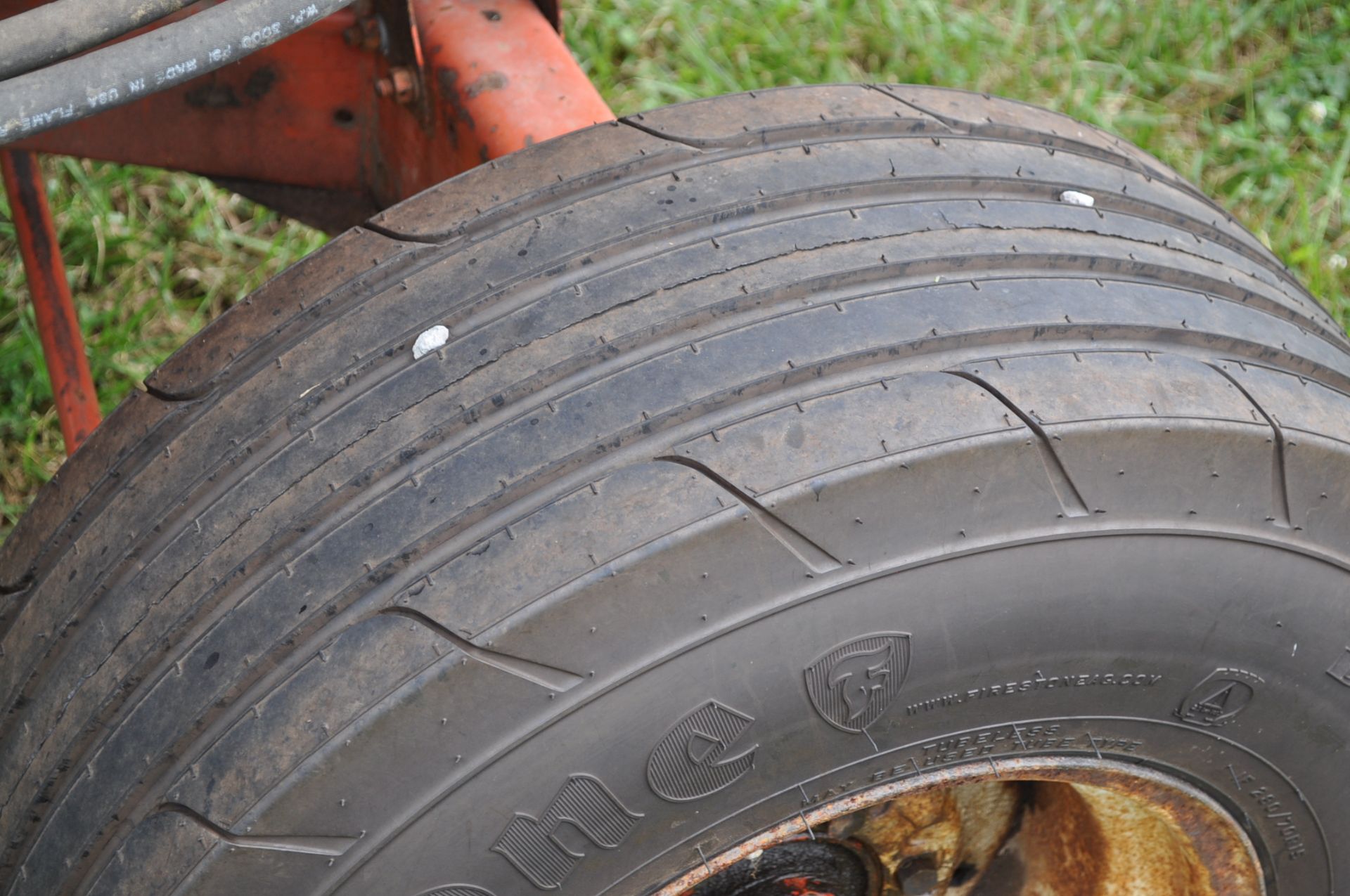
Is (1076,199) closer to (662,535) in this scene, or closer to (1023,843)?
(662,535)

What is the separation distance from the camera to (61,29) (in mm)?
983

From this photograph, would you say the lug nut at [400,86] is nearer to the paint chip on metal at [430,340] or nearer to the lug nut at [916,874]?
the paint chip on metal at [430,340]

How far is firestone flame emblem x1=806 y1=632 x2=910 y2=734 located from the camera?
1067 millimetres

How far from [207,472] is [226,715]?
0.22 m

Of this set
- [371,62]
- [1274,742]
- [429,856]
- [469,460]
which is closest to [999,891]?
[1274,742]

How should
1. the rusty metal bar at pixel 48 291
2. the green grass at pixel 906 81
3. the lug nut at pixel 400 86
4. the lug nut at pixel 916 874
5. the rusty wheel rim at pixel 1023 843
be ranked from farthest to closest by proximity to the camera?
1. the green grass at pixel 906 81
2. the rusty metal bar at pixel 48 291
3. the lug nut at pixel 400 86
4. the lug nut at pixel 916 874
5. the rusty wheel rim at pixel 1023 843

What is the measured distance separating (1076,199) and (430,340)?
66 cm

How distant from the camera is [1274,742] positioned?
125 centimetres

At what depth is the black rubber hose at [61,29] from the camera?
968 millimetres

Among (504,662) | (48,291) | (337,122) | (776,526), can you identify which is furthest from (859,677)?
(48,291)

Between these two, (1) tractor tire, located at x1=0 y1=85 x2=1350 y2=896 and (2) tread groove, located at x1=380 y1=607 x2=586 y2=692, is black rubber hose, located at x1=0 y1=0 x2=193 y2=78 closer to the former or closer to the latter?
(1) tractor tire, located at x1=0 y1=85 x2=1350 y2=896

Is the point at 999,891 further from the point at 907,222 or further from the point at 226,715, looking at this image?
the point at 226,715

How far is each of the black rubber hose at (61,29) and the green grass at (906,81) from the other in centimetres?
177

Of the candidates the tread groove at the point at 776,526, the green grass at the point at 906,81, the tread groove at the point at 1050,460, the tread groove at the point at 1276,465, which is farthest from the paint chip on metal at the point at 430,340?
the green grass at the point at 906,81
